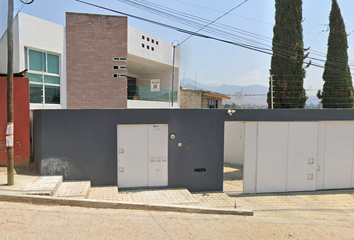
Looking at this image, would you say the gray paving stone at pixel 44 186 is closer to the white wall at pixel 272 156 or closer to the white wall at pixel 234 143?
the white wall at pixel 272 156

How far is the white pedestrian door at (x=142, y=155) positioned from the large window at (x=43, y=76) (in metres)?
5.32

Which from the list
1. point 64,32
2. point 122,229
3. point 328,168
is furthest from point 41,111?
point 328,168

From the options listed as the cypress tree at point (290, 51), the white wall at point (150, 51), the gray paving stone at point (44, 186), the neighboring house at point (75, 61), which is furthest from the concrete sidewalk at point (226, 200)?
the white wall at point (150, 51)

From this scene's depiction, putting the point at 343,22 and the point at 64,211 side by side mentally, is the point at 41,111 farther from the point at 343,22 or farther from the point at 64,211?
the point at 343,22

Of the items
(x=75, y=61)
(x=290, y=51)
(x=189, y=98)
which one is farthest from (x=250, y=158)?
(x=189, y=98)

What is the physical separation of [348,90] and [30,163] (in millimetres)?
20276

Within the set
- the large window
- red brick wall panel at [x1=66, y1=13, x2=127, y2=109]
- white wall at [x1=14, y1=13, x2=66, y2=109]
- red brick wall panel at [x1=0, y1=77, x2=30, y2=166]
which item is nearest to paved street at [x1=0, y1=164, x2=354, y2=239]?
red brick wall panel at [x1=0, y1=77, x2=30, y2=166]

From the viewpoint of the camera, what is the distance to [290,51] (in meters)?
15.5

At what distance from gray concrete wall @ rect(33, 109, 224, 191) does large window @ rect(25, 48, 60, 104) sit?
3.24 metres

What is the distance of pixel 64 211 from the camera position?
5.21 metres

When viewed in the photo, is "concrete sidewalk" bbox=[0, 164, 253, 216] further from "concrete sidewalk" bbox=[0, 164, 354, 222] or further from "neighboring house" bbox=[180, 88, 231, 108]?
"neighboring house" bbox=[180, 88, 231, 108]

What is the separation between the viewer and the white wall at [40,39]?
9906 millimetres

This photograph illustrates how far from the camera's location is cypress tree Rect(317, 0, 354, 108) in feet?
58.1

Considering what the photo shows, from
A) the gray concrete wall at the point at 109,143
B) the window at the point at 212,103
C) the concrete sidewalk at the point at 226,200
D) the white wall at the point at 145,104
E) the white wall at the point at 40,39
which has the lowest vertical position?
the concrete sidewalk at the point at 226,200
